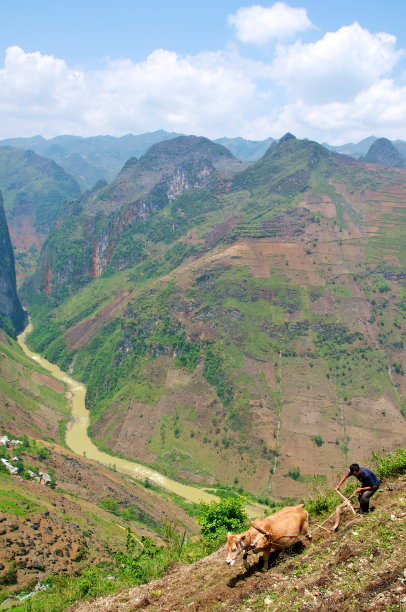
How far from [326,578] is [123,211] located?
153 metres

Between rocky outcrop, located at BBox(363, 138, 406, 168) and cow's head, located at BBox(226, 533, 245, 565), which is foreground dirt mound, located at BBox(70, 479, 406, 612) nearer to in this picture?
cow's head, located at BBox(226, 533, 245, 565)

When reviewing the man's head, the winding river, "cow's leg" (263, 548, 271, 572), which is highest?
the man's head

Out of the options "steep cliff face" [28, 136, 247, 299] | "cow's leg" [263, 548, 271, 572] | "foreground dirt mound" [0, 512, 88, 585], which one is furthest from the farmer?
"steep cliff face" [28, 136, 247, 299]

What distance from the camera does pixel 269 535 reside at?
31.4ft

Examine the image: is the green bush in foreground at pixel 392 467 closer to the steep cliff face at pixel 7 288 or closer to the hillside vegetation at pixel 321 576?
the hillside vegetation at pixel 321 576

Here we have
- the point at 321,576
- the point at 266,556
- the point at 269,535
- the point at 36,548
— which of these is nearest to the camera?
the point at 321,576

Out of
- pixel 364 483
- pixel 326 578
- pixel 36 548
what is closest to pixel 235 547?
pixel 326 578

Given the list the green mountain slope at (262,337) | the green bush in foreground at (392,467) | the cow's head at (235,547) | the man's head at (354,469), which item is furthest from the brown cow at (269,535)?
the green mountain slope at (262,337)

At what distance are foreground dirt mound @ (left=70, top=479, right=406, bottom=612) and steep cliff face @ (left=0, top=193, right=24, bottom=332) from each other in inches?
5016

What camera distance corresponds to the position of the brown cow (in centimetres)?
960

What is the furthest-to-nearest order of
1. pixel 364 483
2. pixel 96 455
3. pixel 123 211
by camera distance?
pixel 123 211 < pixel 96 455 < pixel 364 483

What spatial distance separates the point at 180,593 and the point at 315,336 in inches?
3012

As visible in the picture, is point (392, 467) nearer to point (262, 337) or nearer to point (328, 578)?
point (328, 578)

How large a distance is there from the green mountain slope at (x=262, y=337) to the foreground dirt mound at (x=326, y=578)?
55.0m
